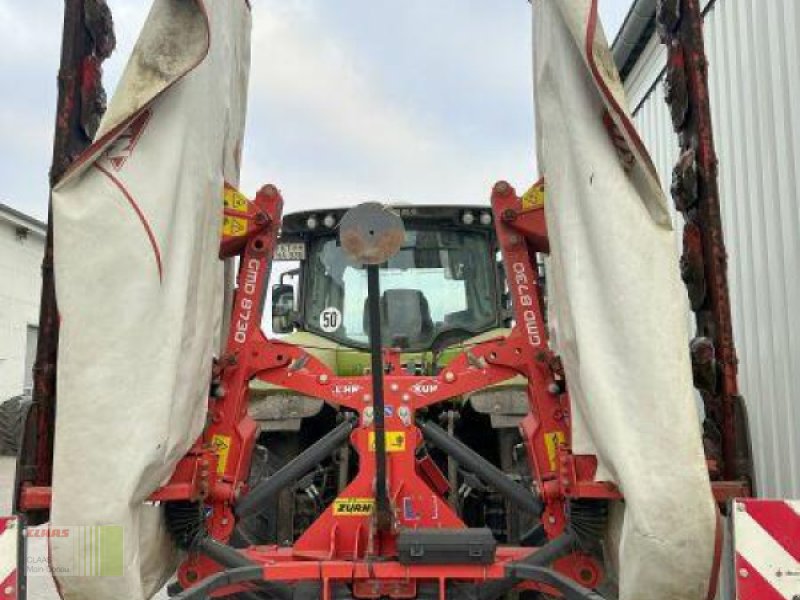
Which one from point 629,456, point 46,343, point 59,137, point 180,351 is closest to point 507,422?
point 629,456

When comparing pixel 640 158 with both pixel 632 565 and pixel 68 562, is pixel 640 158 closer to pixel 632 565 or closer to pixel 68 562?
pixel 632 565

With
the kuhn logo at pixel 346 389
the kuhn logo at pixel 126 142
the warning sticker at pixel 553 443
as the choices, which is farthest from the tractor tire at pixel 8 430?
the warning sticker at pixel 553 443

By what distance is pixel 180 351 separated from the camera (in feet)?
9.63

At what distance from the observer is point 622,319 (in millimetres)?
2701

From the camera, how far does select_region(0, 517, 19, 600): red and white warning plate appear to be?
269 centimetres

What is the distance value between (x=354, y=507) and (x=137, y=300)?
1155mm

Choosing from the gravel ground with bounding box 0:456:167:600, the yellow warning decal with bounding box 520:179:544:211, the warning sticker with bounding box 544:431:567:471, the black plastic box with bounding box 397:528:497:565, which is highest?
the yellow warning decal with bounding box 520:179:544:211

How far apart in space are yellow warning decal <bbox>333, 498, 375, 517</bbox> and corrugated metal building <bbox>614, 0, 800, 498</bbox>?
2114mm

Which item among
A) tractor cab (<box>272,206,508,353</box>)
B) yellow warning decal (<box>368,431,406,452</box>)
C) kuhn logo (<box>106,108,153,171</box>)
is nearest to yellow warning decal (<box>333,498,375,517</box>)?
yellow warning decal (<box>368,431,406,452</box>)

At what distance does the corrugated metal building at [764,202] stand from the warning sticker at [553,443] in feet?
4.80

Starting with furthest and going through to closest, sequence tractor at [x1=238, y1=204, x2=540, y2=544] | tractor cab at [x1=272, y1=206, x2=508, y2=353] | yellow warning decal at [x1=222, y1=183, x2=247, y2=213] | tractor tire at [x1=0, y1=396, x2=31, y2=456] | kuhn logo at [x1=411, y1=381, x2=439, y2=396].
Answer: tractor tire at [x1=0, y1=396, x2=31, y2=456]
tractor cab at [x1=272, y1=206, x2=508, y2=353]
tractor at [x1=238, y1=204, x2=540, y2=544]
yellow warning decal at [x1=222, y1=183, x2=247, y2=213]
kuhn logo at [x1=411, y1=381, x2=439, y2=396]

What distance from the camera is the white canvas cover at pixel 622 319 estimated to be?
2.55 meters

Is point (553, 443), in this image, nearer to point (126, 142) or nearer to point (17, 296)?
point (126, 142)

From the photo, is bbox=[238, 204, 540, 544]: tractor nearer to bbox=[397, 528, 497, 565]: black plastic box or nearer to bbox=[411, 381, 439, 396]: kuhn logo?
bbox=[411, 381, 439, 396]: kuhn logo
